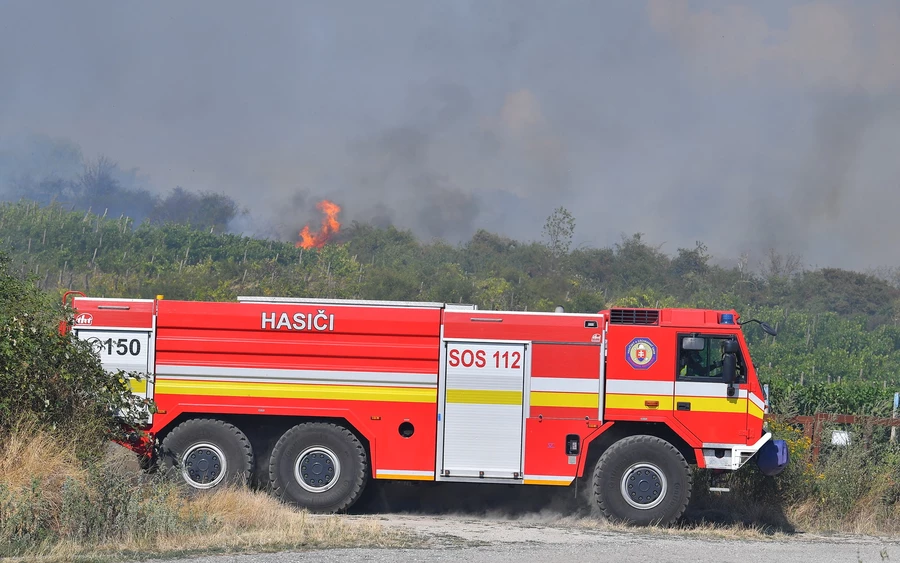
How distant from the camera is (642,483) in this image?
43.1ft

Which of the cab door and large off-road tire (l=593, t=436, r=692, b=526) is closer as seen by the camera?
large off-road tire (l=593, t=436, r=692, b=526)

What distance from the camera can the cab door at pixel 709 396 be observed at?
13188 millimetres

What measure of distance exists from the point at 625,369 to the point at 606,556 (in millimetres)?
3295

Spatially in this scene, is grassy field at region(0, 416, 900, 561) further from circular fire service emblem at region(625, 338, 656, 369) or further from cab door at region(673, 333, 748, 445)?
circular fire service emblem at region(625, 338, 656, 369)

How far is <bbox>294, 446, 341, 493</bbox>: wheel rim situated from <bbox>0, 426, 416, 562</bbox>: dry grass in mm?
1662

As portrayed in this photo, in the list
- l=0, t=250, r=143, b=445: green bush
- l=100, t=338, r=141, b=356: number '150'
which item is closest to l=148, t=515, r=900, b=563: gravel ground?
l=0, t=250, r=143, b=445: green bush

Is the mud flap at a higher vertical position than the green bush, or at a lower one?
lower

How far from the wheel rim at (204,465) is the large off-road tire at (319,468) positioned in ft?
2.37

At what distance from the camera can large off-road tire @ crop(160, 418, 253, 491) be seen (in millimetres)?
13344

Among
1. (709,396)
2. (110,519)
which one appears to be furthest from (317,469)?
(709,396)

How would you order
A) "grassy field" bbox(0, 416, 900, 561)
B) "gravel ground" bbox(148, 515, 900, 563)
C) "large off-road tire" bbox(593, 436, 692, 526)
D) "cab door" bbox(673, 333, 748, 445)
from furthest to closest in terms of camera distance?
1. "cab door" bbox(673, 333, 748, 445)
2. "large off-road tire" bbox(593, 436, 692, 526)
3. "gravel ground" bbox(148, 515, 900, 563)
4. "grassy field" bbox(0, 416, 900, 561)

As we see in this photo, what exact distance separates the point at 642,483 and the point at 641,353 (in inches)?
70.1

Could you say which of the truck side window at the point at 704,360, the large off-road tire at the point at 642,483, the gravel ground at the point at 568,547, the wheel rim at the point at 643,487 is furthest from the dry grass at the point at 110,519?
the truck side window at the point at 704,360

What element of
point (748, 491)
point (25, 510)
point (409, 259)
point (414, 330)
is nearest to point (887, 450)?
point (748, 491)
